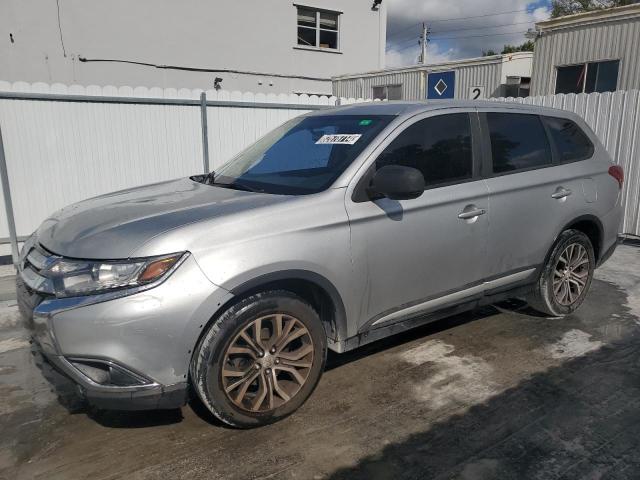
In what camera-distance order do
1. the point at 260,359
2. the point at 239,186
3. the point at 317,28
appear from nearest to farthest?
1. the point at 260,359
2. the point at 239,186
3. the point at 317,28

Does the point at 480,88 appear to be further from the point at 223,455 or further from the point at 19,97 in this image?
the point at 223,455

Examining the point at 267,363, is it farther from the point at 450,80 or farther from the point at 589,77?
the point at 450,80

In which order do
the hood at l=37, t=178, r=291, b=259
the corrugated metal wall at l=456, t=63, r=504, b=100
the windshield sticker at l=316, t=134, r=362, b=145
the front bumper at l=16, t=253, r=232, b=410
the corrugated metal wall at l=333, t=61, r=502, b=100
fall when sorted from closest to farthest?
the front bumper at l=16, t=253, r=232, b=410 → the hood at l=37, t=178, r=291, b=259 → the windshield sticker at l=316, t=134, r=362, b=145 → the corrugated metal wall at l=456, t=63, r=504, b=100 → the corrugated metal wall at l=333, t=61, r=502, b=100

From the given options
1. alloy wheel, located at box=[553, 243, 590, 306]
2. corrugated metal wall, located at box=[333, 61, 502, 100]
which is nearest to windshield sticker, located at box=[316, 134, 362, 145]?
alloy wheel, located at box=[553, 243, 590, 306]

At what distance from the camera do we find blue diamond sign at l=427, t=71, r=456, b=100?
17375 mm

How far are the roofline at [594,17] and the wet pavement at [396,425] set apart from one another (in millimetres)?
12294

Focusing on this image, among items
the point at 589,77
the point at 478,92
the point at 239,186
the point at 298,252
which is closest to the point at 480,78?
the point at 478,92

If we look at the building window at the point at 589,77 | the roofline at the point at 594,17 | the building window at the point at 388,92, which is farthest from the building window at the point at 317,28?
the building window at the point at 589,77

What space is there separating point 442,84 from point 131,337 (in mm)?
17046

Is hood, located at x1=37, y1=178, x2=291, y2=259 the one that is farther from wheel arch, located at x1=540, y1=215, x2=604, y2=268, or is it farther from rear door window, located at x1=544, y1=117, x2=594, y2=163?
rear door window, located at x1=544, y1=117, x2=594, y2=163

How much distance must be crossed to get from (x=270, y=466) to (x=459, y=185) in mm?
2199

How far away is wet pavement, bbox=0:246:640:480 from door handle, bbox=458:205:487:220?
109 cm

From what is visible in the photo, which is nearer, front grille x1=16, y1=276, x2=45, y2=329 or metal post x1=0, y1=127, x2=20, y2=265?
front grille x1=16, y1=276, x2=45, y2=329

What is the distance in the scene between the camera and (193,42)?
16.6 m
